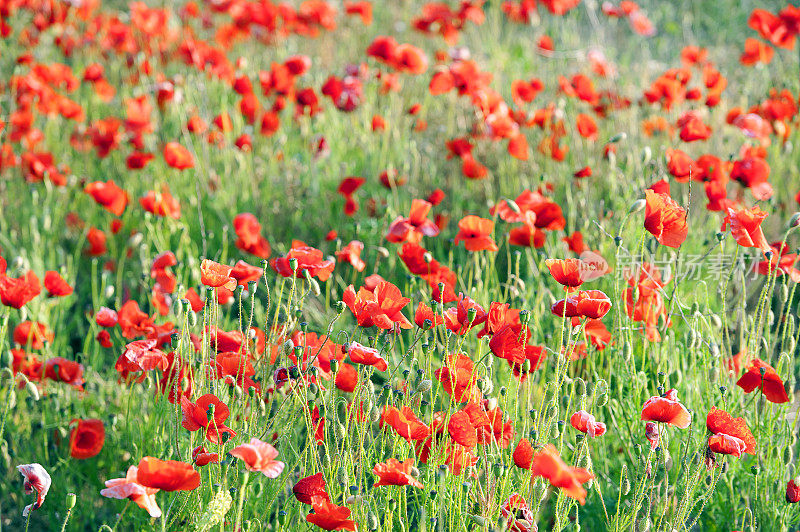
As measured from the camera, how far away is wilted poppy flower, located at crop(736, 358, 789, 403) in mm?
1693

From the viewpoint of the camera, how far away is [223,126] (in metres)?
3.59

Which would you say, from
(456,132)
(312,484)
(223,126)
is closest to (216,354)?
(312,484)

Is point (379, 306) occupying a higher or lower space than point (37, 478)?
higher

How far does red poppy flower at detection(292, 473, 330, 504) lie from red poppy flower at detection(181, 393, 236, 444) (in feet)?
0.68

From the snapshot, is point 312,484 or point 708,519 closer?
point 312,484

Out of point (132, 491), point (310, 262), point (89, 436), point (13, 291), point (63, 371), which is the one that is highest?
point (310, 262)

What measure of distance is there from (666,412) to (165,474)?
3.10 feet

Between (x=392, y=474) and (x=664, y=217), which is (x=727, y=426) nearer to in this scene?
(x=664, y=217)

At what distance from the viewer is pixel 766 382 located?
5.71 feet

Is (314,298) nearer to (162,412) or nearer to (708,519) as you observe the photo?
(162,412)

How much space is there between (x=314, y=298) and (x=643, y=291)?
Result: 1312mm

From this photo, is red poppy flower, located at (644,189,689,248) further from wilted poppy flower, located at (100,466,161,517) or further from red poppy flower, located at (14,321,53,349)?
red poppy flower, located at (14,321,53,349)

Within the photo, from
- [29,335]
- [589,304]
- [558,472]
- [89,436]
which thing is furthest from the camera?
[29,335]

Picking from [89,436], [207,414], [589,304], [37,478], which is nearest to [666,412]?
[589,304]
